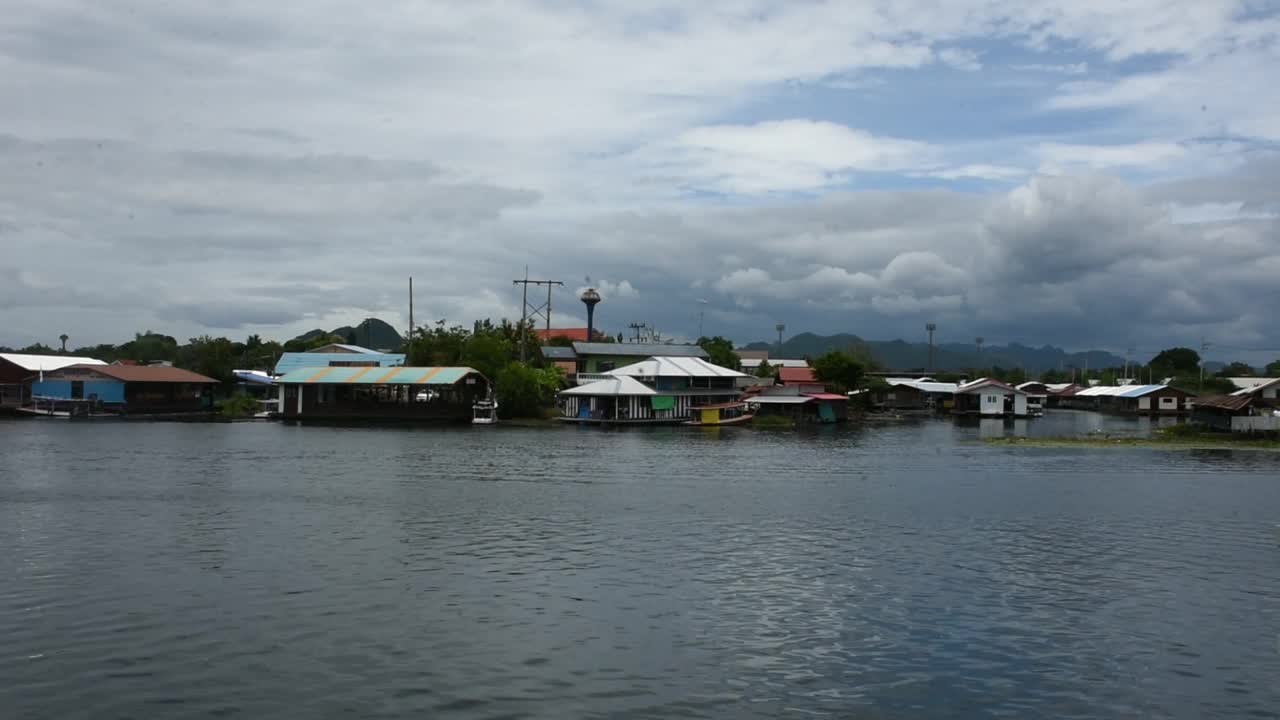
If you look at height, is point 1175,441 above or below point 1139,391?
below

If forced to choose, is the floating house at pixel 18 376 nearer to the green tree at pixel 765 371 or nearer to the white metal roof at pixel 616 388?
the white metal roof at pixel 616 388

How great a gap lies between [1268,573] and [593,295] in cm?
10962

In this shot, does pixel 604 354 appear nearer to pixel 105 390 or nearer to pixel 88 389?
pixel 105 390

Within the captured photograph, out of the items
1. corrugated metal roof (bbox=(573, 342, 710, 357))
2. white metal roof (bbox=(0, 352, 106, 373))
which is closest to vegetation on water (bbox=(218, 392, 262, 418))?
white metal roof (bbox=(0, 352, 106, 373))

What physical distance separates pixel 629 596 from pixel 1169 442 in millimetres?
52390

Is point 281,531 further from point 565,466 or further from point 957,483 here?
point 957,483

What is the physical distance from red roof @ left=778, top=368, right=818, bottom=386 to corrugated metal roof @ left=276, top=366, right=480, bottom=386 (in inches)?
1334

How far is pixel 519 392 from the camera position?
78188 millimetres

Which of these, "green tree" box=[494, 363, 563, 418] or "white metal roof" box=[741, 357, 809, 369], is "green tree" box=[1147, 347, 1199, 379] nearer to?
"white metal roof" box=[741, 357, 809, 369]

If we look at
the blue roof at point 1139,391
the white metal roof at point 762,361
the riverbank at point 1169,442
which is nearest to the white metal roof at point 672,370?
the riverbank at point 1169,442

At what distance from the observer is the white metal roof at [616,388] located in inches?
2847

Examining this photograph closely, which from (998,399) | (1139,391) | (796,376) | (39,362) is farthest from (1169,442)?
(39,362)

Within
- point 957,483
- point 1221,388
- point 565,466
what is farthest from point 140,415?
point 1221,388

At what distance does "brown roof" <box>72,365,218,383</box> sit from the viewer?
3047 inches
